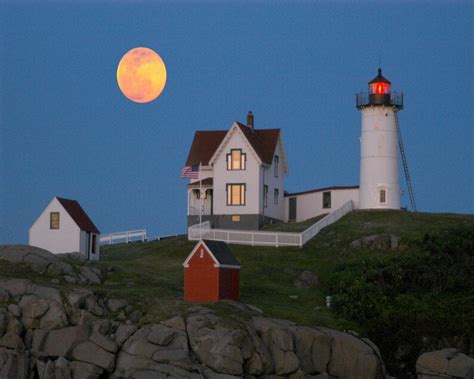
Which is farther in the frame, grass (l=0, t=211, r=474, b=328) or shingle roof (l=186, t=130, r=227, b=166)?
shingle roof (l=186, t=130, r=227, b=166)

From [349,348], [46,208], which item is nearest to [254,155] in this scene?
[46,208]

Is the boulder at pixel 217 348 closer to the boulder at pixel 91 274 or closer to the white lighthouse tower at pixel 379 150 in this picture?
the boulder at pixel 91 274

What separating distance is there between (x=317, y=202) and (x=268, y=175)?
4.78m

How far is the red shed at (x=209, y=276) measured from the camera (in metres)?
53.7

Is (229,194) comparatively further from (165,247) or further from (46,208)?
(46,208)

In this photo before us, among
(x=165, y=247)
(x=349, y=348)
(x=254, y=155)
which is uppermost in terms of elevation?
(x=254, y=155)

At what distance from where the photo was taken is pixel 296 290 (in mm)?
59688

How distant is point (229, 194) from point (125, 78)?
13.3 m

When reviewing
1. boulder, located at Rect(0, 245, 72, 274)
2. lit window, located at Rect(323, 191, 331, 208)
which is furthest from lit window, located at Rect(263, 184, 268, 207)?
boulder, located at Rect(0, 245, 72, 274)

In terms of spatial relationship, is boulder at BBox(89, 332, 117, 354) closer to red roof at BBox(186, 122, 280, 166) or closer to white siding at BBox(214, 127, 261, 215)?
white siding at BBox(214, 127, 261, 215)

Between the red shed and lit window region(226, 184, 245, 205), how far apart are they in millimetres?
20014

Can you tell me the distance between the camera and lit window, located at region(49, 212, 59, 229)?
6656 cm

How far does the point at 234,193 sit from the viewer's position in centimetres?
7550

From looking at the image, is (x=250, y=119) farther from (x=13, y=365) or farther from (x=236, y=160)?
(x=13, y=365)
